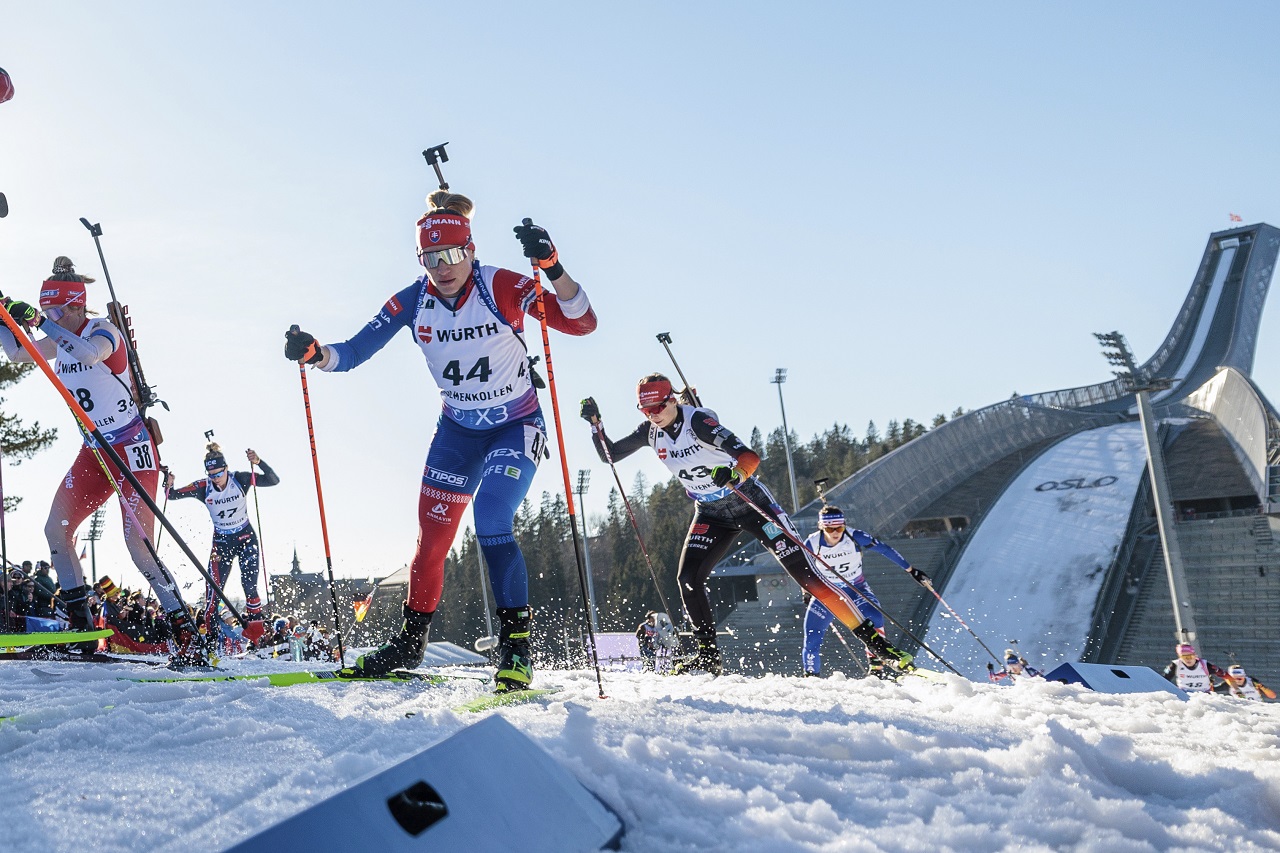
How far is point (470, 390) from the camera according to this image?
4.54m

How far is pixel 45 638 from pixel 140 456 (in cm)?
165

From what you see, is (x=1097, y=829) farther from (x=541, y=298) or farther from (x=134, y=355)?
(x=134, y=355)

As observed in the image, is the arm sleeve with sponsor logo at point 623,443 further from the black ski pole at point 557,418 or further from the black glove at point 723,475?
the black ski pole at point 557,418

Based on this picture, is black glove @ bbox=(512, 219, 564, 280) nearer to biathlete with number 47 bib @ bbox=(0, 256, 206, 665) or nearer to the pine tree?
biathlete with number 47 bib @ bbox=(0, 256, 206, 665)

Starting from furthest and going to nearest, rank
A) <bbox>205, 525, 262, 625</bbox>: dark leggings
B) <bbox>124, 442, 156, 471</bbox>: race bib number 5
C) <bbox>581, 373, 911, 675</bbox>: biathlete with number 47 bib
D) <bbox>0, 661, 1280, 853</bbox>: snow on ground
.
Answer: <bbox>205, 525, 262, 625</bbox>: dark leggings
<bbox>581, 373, 911, 675</bbox>: biathlete with number 47 bib
<bbox>124, 442, 156, 471</bbox>: race bib number 5
<bbox>0, 661, 1280, 853</bbox>: snow on ground

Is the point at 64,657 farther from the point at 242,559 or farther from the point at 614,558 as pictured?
the point at 614,558

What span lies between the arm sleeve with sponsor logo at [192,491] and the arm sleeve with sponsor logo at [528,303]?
6749 millimetres

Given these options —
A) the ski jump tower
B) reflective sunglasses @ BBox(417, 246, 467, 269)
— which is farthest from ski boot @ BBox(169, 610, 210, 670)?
the ski jump tower

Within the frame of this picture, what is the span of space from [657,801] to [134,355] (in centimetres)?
710

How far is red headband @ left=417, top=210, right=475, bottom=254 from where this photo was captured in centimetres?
448

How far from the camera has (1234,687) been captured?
12.7m

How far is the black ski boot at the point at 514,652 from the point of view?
156 inches

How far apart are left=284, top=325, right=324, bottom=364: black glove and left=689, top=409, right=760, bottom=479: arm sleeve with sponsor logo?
2451 mm

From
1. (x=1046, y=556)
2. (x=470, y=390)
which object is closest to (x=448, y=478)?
(x=470, y=390)
